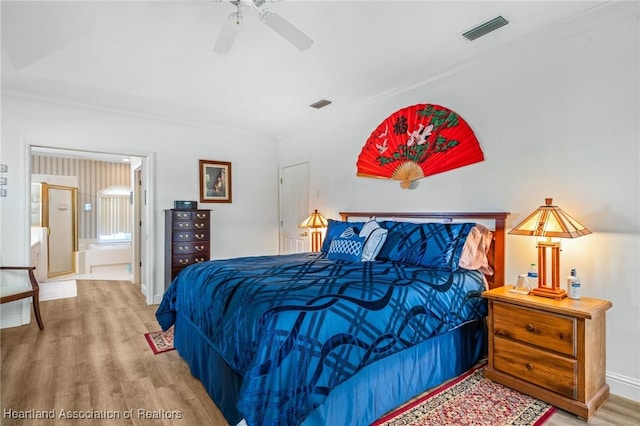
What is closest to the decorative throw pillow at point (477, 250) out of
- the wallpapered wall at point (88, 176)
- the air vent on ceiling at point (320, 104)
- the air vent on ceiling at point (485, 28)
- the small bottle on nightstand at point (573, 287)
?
the small bottle on nightstand at point (573, 287)

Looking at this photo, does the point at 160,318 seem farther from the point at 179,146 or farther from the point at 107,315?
the point at 179,146

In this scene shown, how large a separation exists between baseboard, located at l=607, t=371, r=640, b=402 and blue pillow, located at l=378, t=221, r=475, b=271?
1160 millimetres

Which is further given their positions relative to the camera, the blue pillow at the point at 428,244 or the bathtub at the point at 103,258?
the bathtub at the point at 103,258

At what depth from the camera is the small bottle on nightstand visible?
2.10 meters

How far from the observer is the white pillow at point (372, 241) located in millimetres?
2959

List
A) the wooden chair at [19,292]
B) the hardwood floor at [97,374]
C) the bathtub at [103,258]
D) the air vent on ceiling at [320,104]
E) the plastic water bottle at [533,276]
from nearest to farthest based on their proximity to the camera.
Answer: the hardwood floor at [97,374] < the plastic water bottle at [533,276] < the wooden chair at [19,292] < the air vent on ceiling at [320,104] < the bathtub at [103,258]

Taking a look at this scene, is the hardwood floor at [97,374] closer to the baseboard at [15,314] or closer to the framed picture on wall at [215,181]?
the baseboard at [15,314]

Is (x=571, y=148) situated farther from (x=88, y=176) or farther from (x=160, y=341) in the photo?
(x=88, y=176)

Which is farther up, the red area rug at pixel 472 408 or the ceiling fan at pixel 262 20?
the ceiling fan at pixel 262 20

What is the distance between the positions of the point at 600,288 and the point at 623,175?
2.49 feet

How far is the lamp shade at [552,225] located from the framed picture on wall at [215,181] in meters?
4.00

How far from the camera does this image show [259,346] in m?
1.50

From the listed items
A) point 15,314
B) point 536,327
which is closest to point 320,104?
point 536,327

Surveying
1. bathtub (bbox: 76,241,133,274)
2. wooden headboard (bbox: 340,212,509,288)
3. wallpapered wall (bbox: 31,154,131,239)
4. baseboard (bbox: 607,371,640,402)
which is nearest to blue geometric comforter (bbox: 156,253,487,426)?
wooden headboard (bbox: 340,212,509,288)
